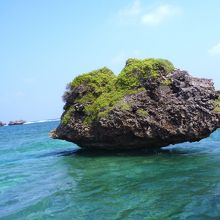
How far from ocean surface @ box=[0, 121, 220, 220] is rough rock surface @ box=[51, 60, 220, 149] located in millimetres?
895

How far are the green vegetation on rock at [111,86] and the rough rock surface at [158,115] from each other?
60 millimetres

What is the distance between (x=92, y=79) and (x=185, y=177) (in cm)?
1077

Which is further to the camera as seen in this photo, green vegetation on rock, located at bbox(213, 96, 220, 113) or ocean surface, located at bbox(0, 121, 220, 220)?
green vegetation on rock, located at bbox(213, 96, 220, 113)

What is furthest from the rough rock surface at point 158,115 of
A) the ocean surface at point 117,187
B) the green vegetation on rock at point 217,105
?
Result: the ocean surface at point 117,187

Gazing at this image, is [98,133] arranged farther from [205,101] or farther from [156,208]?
[156,208]

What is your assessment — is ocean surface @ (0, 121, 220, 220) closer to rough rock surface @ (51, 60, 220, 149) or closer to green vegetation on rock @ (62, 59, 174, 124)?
rough rock surface @ (51, 60, 220, 149)

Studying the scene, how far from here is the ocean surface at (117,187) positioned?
10445 millimetres

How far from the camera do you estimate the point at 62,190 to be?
13828mm

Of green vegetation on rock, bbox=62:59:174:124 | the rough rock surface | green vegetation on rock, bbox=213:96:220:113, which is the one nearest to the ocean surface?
the rough rock surface

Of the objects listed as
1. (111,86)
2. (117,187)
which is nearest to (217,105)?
A: (111,86)

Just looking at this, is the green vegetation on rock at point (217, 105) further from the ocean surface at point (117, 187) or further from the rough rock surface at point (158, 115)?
the ocean surface at point (117, 187)

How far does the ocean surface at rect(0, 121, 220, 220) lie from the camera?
1045 centimetres

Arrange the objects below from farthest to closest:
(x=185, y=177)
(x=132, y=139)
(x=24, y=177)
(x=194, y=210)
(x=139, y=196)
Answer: (x=132, y=139) < (x=24, y=177) < (x=185, y=177) < (x=139, y=196) < (x=194, y=210)

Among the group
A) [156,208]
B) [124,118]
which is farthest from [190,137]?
[156,208]
